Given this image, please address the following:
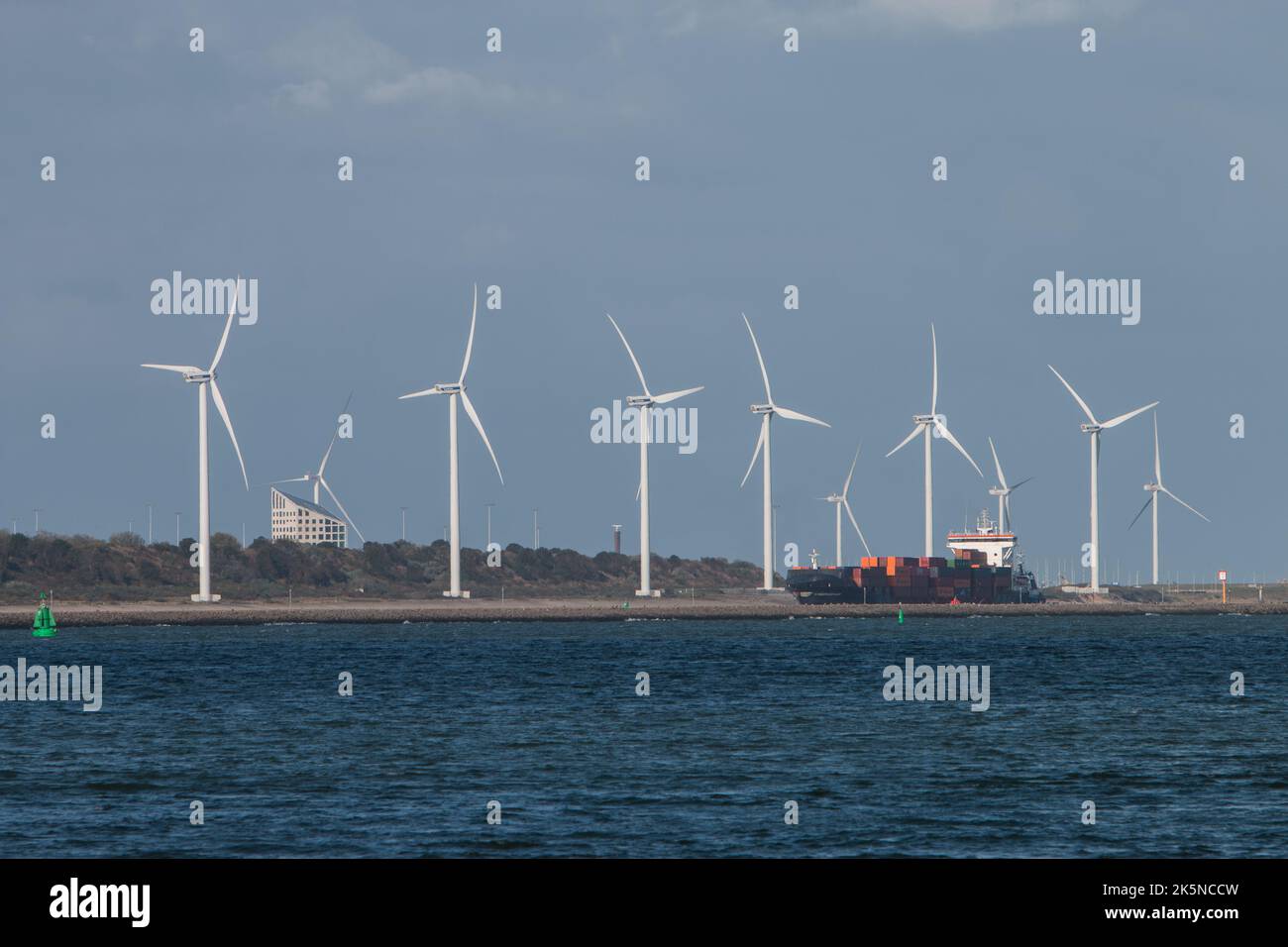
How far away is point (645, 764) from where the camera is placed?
53812 millimetres

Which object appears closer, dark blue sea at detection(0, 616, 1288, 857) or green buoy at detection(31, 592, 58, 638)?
dark blue sea at detection(0, 616, 1288, 857)

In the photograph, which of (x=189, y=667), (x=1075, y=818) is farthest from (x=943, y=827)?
(x=189, y=667)

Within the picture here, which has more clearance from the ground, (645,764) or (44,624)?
(645,764)

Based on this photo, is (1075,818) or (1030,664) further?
(1030,664)

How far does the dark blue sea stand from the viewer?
38.0 meters

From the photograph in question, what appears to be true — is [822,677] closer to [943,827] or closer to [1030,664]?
[1030,664]

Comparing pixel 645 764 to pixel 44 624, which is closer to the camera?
pixel 645 764

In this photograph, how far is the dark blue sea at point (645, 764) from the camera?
38.0 metres

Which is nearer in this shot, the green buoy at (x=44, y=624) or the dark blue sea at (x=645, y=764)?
the dark blue sea at (x=645, y=764)

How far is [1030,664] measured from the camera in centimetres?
11631
